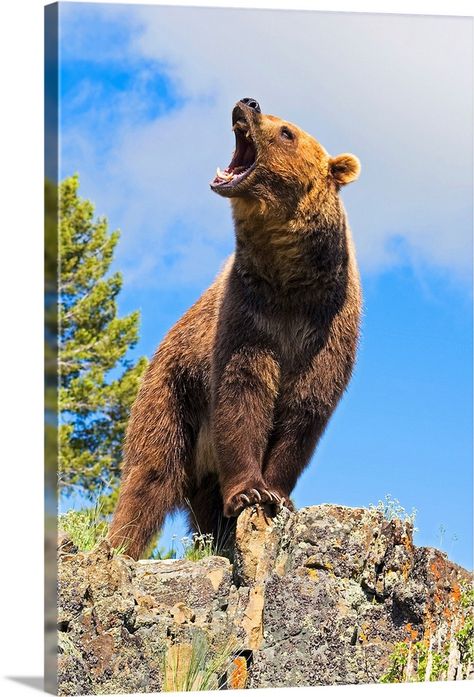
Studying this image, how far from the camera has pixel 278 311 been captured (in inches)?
284

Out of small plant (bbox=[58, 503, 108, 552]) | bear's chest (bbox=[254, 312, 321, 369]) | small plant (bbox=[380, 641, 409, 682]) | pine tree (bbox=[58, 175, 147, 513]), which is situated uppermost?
pine tree (bbox=[58, 175, 147, 513])

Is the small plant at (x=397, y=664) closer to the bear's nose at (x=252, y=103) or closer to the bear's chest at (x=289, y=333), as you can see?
the bear's chest at (x=289, y=333)

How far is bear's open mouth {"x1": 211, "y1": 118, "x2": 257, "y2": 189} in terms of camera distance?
275 inches

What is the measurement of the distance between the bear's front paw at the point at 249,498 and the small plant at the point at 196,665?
2.38 ft

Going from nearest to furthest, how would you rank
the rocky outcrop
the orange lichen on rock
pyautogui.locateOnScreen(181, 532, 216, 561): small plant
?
the rocky outcrop < the orange lichen on rock < pyautogui.locateOnScreen(181, 532, 216, 561): small plant

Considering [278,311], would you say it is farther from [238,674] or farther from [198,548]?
[238,674]

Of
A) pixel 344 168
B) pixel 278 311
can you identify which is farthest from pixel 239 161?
pixel 278 311

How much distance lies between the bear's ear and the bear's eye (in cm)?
32

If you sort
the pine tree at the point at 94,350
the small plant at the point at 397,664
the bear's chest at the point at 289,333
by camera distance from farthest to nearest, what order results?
the pine tree at the point at 94,350 < the bear's chest at the point at 289,333 < the small plant at the point at 397,664

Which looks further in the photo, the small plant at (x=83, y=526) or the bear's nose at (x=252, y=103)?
the small plant at (x=83, y=526)

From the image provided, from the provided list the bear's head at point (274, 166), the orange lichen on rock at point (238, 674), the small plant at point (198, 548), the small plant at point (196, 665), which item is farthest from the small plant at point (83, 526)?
the bear's head at point (274, 166)

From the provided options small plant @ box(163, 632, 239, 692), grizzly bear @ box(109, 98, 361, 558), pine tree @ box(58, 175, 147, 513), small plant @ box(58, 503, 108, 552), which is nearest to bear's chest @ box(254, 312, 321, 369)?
grizzly bear @ box(109, 98, 361, 558)

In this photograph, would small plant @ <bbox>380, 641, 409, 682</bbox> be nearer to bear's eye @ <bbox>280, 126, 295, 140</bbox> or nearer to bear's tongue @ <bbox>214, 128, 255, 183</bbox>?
bear's tongue @ <bbox>214, 128, 255, 183</bbox>

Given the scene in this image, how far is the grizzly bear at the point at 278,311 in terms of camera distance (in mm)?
7078
